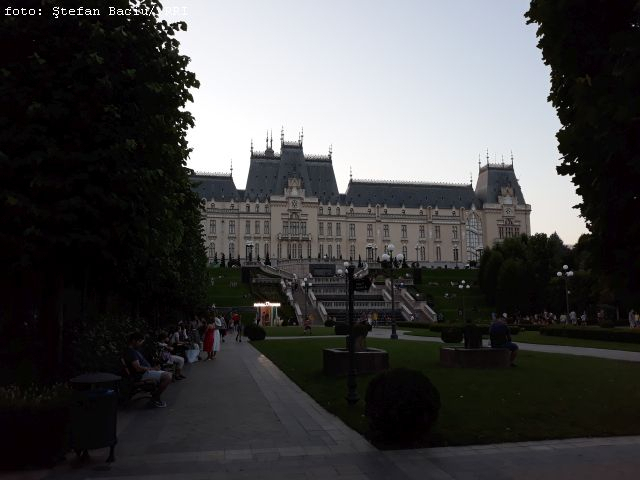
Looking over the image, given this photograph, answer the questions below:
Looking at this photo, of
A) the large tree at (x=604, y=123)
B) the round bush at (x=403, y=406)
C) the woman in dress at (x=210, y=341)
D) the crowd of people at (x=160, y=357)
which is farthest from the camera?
the woman in dress at (x=210, y=341)

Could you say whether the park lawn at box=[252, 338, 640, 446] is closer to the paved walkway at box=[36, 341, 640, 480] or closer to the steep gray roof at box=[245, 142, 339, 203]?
the paved walkway at box=[36, 341, 640, 480]

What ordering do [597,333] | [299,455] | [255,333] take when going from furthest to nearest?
[255,333] < [597,333] < [299,455]

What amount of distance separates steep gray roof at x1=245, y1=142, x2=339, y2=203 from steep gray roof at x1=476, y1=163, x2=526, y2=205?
36238mm

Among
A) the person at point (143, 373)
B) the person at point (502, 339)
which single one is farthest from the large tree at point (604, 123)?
the person at point (502, 339)

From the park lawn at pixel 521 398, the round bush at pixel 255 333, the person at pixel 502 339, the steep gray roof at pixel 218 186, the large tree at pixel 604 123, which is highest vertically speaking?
the steep gray roof at pixel 218 186

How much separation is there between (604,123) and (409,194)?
12833cm

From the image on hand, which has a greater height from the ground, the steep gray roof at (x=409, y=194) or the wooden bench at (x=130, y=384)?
the steep gray roof at (x=409, y=194)

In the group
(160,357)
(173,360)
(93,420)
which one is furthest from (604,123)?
(160,357)

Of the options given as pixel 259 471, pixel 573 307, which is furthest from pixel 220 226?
pixel 259 471

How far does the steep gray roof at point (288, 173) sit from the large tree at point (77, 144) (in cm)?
10910

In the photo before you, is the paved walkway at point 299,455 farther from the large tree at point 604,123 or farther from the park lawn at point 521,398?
the large tree at point 604,123

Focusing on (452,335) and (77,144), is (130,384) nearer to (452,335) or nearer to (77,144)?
(77,144)

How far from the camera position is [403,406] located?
8453 millimetres

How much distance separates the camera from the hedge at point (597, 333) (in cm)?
2953
